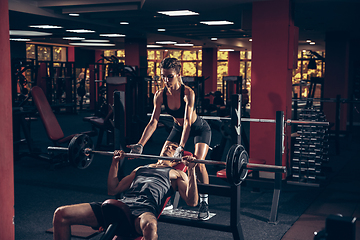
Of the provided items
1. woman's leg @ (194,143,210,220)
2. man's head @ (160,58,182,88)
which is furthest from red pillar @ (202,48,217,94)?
man's head @ (160,58,182,88)

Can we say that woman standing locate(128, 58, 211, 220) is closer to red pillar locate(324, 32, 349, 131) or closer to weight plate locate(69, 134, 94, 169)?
weight plate locate(69, 134, 94, 169)

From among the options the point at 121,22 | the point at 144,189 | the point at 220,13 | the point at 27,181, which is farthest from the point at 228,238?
the point at 121,22

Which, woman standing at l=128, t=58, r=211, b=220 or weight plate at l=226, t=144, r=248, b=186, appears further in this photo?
woman standing at l=128, t=58, r=211, b=220

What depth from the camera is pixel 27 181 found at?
425 centimetres

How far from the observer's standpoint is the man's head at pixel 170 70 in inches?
99.0

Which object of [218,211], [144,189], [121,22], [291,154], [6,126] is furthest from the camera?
[121,22]

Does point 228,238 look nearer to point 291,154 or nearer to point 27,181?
point 291,154

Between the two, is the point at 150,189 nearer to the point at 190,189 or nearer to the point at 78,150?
the point at 190,189

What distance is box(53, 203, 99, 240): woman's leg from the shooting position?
1.86 meters

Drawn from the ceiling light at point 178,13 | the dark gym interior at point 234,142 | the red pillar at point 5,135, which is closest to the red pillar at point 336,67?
the dark gym interior at point 234,142

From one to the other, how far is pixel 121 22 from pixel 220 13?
87.9 inches

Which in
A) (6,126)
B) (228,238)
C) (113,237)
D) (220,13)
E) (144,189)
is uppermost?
(220,13)

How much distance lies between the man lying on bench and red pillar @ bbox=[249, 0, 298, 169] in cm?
207

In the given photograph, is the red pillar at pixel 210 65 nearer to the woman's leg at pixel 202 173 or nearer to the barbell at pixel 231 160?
the woman's leg at pixel 202 173
